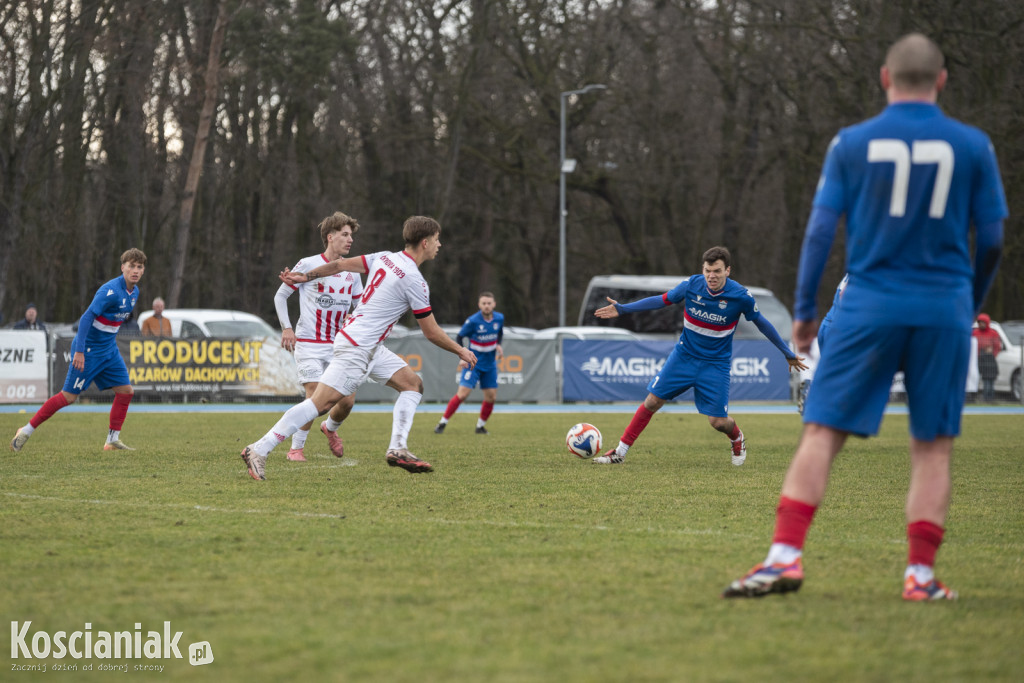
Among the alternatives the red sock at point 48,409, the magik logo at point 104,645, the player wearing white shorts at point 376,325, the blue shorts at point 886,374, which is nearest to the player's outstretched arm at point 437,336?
the player wearing white shorts at point 376,325

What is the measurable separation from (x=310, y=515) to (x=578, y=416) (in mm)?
14436

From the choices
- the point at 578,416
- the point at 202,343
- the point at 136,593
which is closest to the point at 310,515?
the point at 136,593

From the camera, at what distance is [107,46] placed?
98.2 ft

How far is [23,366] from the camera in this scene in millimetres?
23438

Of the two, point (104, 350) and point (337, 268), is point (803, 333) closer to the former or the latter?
point (337, 268)

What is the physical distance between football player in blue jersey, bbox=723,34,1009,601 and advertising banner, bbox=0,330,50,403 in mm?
21290

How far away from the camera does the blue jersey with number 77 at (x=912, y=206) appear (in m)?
4.75

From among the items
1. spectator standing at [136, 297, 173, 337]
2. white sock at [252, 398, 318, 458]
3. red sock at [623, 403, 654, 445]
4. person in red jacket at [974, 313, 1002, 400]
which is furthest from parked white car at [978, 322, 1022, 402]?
white sock at [252, 398, 318, 458]

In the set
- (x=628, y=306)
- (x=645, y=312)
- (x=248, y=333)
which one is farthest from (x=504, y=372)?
(x=628, y=306)

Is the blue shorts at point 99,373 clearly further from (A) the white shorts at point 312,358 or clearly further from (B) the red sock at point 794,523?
(B) the red sock at point 794,523

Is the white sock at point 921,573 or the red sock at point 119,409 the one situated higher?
the white sock at point 921,573

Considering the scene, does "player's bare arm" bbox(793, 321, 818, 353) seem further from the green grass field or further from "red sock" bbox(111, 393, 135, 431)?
"red sock" bbox(111, 393, 135, 431)

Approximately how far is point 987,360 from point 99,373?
70.0ft

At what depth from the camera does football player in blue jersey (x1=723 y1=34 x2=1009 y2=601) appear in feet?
15.6
